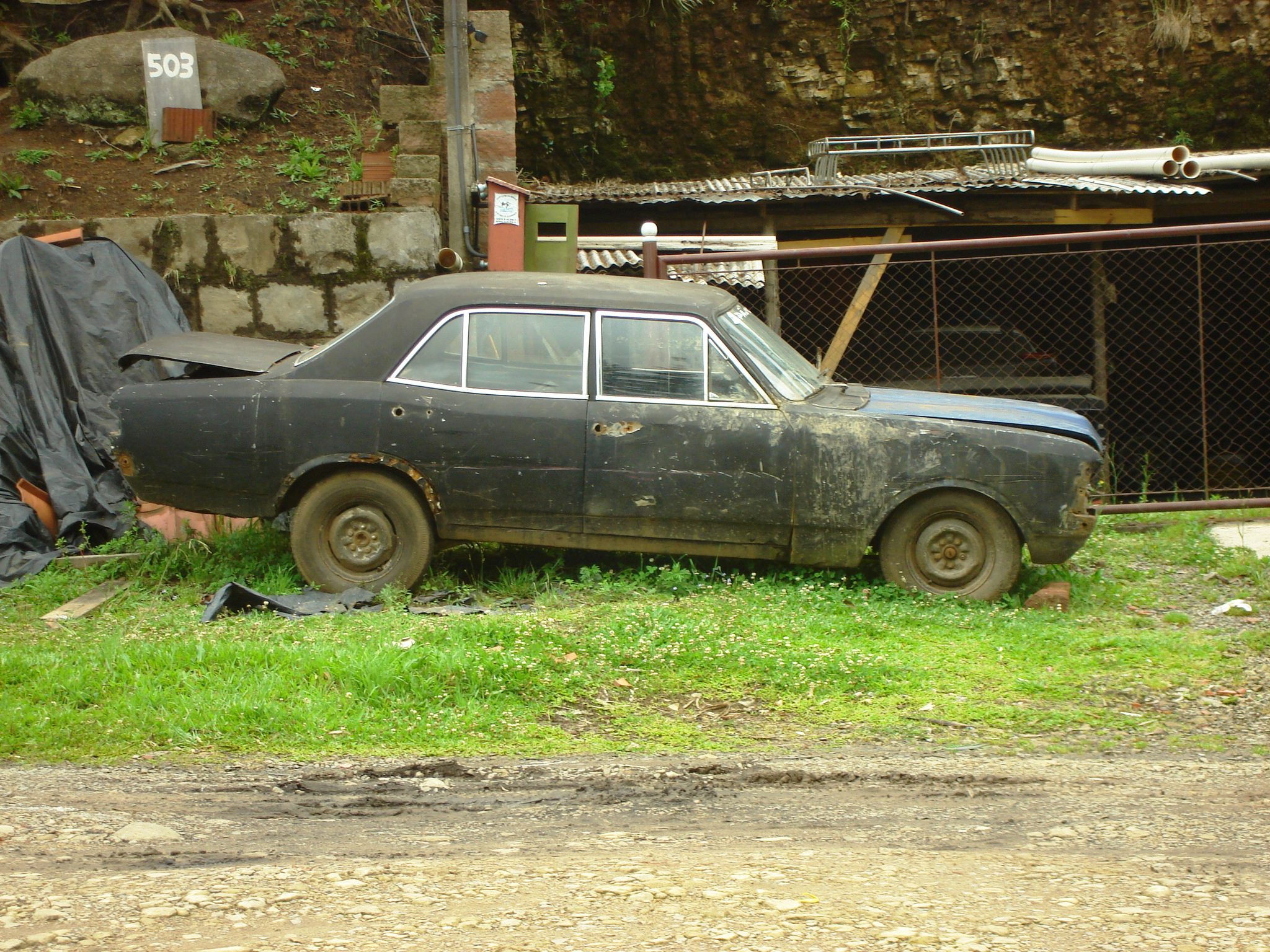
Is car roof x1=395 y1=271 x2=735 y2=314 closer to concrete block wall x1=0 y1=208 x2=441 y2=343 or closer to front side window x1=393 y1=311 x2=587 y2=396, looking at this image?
front side window x1=393 y1=311 x2=587 y2=396

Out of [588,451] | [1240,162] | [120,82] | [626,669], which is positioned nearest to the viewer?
[626,669]

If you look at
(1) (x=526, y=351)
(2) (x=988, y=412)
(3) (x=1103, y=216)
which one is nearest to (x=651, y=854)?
(1) (x=526, y=351)

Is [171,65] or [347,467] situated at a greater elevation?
[171,65]

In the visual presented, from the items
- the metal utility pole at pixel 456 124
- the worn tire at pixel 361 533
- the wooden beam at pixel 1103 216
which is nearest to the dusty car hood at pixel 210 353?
the worn tire at pixel 361 533

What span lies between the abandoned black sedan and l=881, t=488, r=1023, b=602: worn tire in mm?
10

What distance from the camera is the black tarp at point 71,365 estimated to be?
7848mm

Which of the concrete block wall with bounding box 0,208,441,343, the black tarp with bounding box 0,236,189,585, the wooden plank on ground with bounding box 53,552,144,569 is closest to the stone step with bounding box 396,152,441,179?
the concrete block wall with bounding box 0,208,441,343

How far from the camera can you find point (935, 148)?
36.5ft

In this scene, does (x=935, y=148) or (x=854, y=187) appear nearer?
(x=854, y=187)

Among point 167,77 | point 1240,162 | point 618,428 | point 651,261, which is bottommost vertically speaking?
point 618,428

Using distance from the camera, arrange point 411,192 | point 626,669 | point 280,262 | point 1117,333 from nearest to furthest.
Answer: point 626,669, point 280,262, point 411,192, point 1117,333

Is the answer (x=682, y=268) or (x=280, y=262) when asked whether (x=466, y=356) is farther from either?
(x=682, y=268)

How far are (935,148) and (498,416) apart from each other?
21.8 ft

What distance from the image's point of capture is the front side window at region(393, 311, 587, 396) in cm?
650
